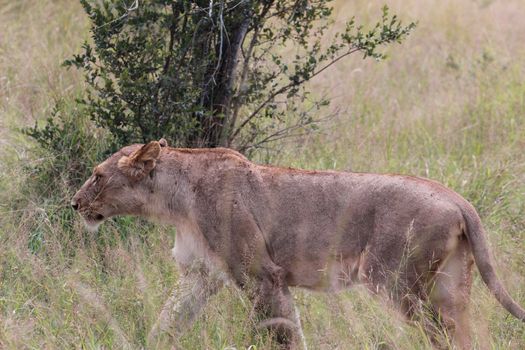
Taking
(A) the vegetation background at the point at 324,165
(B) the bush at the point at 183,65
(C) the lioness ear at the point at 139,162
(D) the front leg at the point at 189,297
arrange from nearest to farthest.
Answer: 1. (A) the vegetation background at the point at 324,165
2. (D) the front leg at the point at 189,297
3. (C) the lioness ear at the point at 139,162
4. (B) the bush at the point at 183,65

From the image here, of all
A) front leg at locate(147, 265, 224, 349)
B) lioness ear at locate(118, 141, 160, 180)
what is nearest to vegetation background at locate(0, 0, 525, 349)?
front leg at locate(147, 265, 224, 349)

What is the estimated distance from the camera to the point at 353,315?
4.74m

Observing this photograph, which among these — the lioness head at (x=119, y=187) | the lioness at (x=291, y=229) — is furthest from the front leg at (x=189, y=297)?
the lioness head at (x=119, y=187)

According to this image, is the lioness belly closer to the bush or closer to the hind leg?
the hind leg

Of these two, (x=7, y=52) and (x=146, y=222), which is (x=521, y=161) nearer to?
(x=146, y=222)

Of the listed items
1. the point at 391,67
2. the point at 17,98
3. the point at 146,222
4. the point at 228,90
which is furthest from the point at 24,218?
the point at 391,67

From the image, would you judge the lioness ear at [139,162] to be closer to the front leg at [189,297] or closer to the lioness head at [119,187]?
the lioness head at [119,187]

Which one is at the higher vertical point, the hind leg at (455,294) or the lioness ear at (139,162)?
the lioness ear at (139,162)

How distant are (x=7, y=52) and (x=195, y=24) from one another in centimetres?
281

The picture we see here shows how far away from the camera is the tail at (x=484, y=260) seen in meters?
4.50

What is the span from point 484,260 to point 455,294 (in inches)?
8.7

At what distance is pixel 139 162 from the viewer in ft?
17.4

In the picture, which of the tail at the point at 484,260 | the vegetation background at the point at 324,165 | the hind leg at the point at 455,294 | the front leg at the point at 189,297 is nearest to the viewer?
the tail at the point at 484,260

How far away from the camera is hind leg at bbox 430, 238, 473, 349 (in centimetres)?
468
